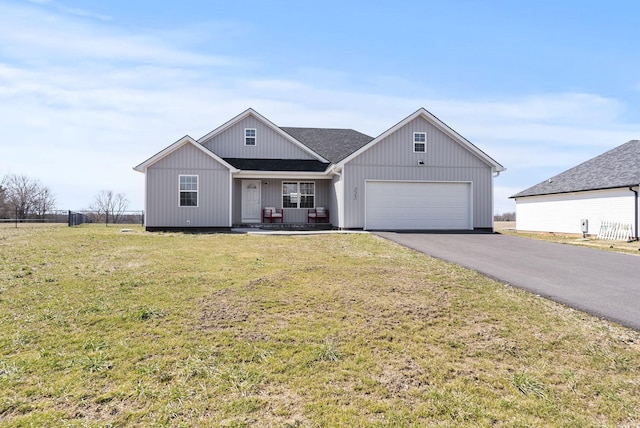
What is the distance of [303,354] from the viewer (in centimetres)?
354

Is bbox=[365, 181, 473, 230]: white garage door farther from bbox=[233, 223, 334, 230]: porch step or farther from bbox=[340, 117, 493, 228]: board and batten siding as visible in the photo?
bbox=[233, 223, 334, 230]: porch step

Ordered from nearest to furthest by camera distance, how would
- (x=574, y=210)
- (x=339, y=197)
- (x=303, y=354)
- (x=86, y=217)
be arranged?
(x=303, y=354), (x=339, y=197), (x=574, y=210), (x=86, y=217)

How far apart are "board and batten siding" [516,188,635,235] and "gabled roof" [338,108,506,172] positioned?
641 centimetres

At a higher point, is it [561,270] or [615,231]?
[615,231]

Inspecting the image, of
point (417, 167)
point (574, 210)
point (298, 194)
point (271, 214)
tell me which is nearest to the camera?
point (417, 167)

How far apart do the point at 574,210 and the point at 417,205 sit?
35.4 ft

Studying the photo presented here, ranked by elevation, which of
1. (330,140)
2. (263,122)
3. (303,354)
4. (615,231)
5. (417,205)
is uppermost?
(263,122)

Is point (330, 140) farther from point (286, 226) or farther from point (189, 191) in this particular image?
point (189, 191)

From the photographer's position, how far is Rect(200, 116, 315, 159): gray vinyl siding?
18953mm

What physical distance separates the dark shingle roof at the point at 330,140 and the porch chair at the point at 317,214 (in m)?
2.77

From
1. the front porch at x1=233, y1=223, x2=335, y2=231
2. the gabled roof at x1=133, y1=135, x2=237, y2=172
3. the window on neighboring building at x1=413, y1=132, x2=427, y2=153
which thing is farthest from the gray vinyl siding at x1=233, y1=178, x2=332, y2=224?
the window on neighboring building at x1=413, y1=132, x2=427, y2=153

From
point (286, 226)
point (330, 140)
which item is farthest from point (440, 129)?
point (286, 226)

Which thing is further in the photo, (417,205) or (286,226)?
(286,226)

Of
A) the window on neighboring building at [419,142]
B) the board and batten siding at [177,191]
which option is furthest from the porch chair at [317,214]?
the window on neighboring building at [419,142]
